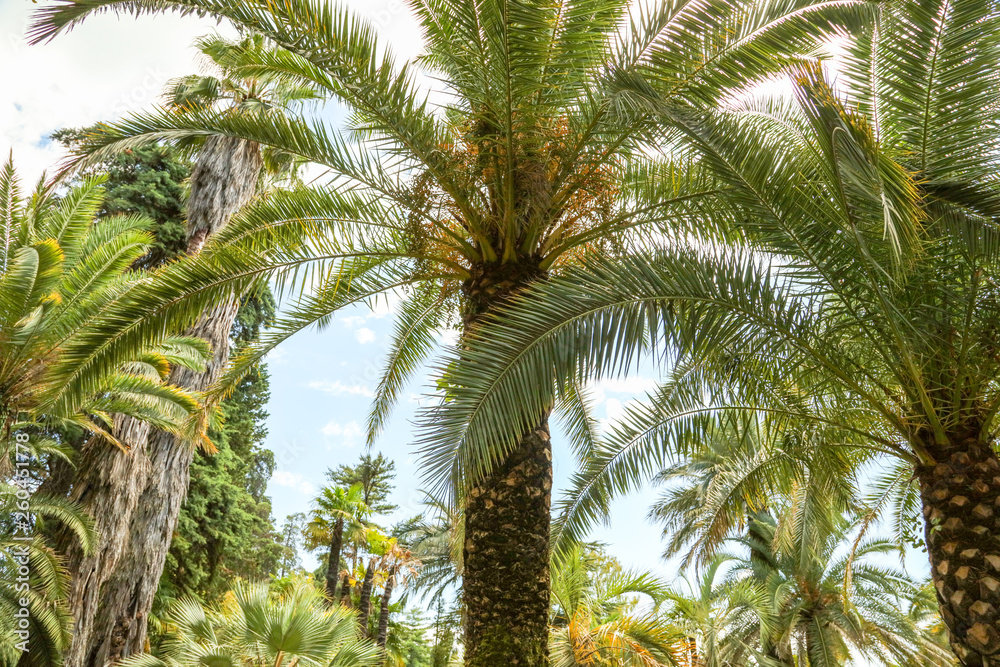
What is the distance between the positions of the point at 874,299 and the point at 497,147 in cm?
302

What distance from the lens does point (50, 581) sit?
913cm

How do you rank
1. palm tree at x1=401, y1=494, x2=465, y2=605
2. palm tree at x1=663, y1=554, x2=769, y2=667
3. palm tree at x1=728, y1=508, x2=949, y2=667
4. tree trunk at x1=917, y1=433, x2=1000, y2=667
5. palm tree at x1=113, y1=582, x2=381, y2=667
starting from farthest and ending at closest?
palm tree at x1=401, y1=494, x2=465, y2=605, palm tree at x1=728, y1=508, x2=949, y2=667, palm tree at x1=663, y1=554, x2=769, y2=667, palm tree at x1=113, y1=582, x2=381, y2=667, tree trunk at x1=917, y1=433, x2=1000, y2=667

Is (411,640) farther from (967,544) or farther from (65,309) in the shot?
(967,544)

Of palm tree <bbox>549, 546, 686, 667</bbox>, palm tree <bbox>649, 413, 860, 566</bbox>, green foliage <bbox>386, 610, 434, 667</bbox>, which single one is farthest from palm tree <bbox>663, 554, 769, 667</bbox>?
green foliage <bbox>386, 610, 434, 667</bbox>

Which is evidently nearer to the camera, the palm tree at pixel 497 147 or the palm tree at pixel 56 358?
the palm tree at pixel 497 147

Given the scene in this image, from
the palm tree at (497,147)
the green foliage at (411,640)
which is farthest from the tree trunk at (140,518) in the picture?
the green foliage at (411,640)

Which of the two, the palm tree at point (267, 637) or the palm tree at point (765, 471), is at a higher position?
the palm tree at point (765, 471)

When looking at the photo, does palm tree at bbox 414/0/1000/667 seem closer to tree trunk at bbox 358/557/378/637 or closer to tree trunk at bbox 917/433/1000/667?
tree trunk at bbox 917/433/1000/667

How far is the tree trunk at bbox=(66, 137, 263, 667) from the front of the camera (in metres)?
9.44

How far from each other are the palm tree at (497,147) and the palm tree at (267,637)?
4567 millimetres

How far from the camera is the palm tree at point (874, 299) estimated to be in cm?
429

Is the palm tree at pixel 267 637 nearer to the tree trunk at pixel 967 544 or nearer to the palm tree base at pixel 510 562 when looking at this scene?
the palm tree base at pixel 510 562

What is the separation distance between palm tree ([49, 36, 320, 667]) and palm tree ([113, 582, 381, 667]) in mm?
787

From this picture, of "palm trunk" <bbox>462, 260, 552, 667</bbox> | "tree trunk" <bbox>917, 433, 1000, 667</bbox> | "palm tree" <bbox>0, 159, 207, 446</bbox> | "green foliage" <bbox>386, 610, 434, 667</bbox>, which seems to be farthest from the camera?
"green foliage" <bbox>386, 610, 434, 667</bbox>
